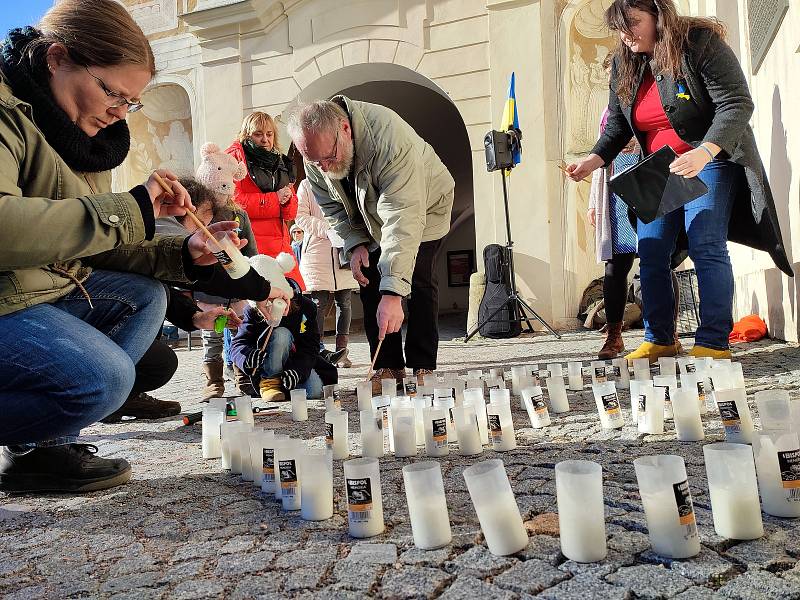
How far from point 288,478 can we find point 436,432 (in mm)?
608

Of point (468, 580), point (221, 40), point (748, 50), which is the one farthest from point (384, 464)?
point (221, 40)

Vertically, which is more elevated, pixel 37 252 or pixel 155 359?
pixel 37 252

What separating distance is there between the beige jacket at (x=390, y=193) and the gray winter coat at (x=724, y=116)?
3.89 ft

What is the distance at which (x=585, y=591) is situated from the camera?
136 centimetres

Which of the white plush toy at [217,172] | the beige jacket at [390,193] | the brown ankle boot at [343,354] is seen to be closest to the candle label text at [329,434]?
the beige jacket at [390,193]

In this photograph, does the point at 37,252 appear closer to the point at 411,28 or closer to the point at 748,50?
the point at 748,50

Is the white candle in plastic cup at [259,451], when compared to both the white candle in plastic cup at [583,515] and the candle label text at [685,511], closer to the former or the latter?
the white candle in plastic cup at [583,515]

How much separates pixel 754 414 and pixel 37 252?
7.72 ft

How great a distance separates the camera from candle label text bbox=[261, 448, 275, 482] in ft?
7.13

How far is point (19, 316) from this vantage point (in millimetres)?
2053

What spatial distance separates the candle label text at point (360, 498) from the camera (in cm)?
172

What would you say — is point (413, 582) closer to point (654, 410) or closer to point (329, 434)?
point (329, 434)

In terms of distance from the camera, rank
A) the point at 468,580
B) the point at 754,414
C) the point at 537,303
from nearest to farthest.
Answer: the point at 468,580 → the point at 754,414 → the point at 537,303

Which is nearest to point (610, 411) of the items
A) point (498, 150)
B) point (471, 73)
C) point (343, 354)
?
point (343, 354)
